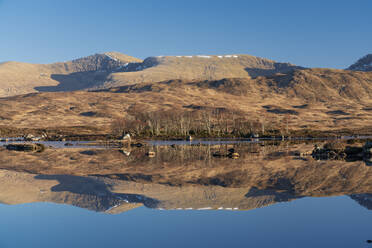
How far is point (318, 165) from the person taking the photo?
132 ft

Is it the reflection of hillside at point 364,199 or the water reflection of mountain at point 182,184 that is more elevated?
the reflection of hillside at point 364,199

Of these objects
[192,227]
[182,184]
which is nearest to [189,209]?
[192,227]

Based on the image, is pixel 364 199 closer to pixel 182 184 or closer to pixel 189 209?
pixel 189 209

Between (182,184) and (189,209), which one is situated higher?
(189,209)

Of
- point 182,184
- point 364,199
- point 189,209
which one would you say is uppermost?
point 364,199

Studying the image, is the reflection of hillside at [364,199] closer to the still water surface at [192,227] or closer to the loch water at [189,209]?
the loch water at [189,209]

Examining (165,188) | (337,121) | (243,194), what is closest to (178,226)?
(243,194)

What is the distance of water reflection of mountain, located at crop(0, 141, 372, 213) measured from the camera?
22.9m

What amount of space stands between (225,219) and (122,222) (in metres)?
4.41

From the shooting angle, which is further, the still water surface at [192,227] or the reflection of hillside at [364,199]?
the reflection of hillside at [364,199]

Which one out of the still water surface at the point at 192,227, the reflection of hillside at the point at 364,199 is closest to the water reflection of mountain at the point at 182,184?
the reflection of hillside at the point at 364,199

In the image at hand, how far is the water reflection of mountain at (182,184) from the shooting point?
22875 mm

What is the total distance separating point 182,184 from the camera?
2912cm

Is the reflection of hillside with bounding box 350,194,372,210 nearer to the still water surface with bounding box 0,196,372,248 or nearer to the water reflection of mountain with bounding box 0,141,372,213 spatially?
the water reflection of mountain with bounding box 0,141,372,213
